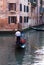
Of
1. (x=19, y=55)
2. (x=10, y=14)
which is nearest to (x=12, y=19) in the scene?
(x=10, y=14)

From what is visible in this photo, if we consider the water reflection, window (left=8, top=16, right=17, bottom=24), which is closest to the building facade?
window (left=8, top=16, right=17, bottom=24)

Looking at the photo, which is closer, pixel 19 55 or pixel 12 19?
pixel 19 55

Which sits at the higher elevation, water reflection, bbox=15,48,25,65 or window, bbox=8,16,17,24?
water reflection, bbox=15,48,25,65

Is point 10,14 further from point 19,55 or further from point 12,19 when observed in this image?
point 19,55

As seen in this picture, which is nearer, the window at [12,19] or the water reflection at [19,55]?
the water reflection at [19,55]

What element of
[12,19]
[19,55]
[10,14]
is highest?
[19,55]

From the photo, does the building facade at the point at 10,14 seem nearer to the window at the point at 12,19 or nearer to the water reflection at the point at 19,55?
the window at the point at 12,19

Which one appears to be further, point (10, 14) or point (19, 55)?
point (10, 14)

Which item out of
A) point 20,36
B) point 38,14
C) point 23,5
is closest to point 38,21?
point 38,14

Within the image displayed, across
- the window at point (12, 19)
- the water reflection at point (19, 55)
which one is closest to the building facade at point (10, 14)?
the window at point (12, 19)

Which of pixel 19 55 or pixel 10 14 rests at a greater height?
pixel 19 55

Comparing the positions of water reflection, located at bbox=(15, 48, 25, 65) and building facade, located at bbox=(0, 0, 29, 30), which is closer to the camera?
water reflection, located at bbox=(15, 48, 25, 65)

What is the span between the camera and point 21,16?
146ft

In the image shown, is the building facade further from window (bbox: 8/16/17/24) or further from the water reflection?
the water reflection
